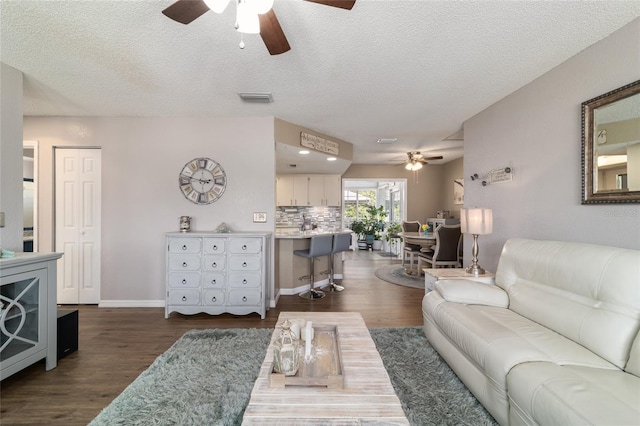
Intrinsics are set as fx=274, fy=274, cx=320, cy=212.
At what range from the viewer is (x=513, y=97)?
284cm

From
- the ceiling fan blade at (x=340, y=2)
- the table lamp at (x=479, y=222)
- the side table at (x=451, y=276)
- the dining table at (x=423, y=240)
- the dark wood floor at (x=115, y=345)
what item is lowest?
the dark wood floor at (x=115, y=345)

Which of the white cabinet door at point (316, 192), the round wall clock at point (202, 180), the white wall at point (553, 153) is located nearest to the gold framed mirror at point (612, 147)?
the white wall at point (553, 153)

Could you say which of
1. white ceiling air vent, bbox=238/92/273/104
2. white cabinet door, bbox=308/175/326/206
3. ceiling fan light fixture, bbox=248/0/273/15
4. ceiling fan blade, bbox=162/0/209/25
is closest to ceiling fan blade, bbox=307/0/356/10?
ceiling fan light fixture, bbox=248/0/273/15

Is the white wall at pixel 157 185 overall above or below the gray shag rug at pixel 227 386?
→ above

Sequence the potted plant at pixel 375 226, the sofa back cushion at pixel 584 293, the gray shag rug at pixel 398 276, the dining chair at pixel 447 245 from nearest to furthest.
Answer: the sofa back cushion at pixel 584 293 → the dining chair at pixel 447 245 → the gray shag rug at pixel 398 276 → the potted plant at pixel 375 226

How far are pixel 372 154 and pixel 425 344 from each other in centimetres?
434

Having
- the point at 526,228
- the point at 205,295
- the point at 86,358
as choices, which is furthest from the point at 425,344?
the point at 86,358

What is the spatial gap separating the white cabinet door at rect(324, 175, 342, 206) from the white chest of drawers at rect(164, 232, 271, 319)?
3.55 metres

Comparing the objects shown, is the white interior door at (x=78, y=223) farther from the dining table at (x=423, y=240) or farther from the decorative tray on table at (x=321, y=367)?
the dining table at (x=423, y=240)

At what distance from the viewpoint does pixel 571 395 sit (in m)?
1.15

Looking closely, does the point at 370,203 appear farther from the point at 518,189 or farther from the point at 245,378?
the point at 245,378

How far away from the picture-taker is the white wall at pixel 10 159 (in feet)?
7.29

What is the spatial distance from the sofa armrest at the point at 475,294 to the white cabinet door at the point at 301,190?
4.62 meters

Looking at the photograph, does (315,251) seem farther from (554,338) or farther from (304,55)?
(554,338)
